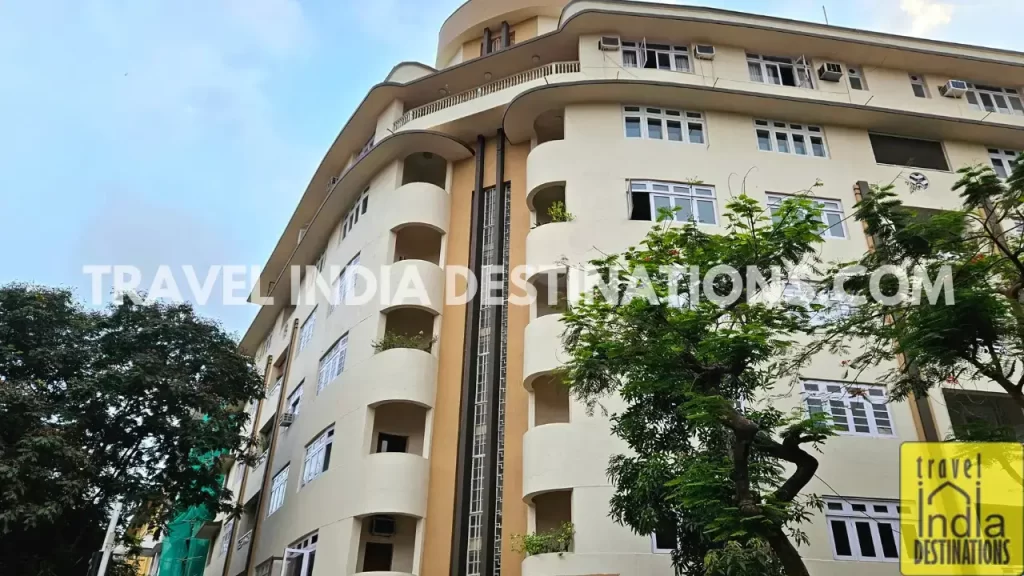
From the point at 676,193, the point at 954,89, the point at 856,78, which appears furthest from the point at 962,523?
the point at 954,89

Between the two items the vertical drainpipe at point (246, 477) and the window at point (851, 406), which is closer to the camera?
the window at point (851, 406)

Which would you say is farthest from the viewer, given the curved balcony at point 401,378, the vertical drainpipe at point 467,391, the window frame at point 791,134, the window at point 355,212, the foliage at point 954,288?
the window at point 355,212

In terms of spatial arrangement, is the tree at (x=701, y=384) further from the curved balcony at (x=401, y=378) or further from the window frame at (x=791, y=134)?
the window frame at (x=791, y=134)

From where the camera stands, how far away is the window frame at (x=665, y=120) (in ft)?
53.7

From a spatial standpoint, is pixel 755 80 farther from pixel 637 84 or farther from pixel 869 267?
pixel 869 267

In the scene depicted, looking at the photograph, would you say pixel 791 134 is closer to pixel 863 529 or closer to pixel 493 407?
pixel 863 529

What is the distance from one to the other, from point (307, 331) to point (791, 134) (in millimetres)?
14114

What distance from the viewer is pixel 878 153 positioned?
17.0 meters

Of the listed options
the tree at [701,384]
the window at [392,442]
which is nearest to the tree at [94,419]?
the window at [392,442]

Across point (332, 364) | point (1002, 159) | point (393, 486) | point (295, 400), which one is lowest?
point (393, 486)

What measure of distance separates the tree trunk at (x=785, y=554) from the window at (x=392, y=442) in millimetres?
9644

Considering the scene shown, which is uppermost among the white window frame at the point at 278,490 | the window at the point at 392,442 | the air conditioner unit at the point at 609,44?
the air conditioner unit at the point at 609,44

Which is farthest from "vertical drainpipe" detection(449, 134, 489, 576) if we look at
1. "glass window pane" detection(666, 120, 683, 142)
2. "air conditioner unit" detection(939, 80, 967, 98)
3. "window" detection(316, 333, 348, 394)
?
"air conditioner unit" detection(939, 80, 967, 98)

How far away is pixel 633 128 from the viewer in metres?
16.5
